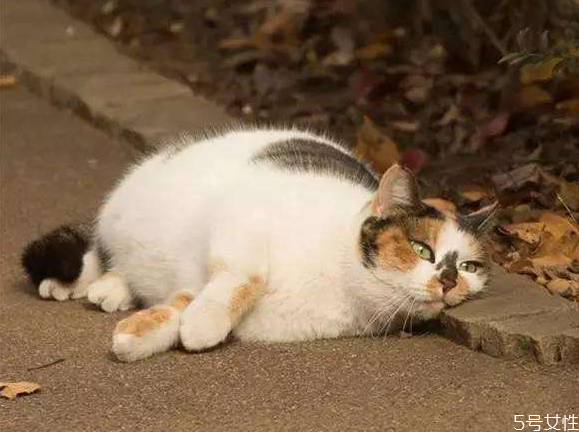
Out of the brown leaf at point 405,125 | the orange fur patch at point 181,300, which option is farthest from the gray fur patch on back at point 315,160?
the brown leaf at point 405,125

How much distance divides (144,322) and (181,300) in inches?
10.0

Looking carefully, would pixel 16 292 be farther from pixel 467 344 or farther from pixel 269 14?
pixel 269 14

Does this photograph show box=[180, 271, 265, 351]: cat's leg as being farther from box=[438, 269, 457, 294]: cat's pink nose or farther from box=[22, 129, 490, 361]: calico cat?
box=[438, 269, 457, 294]: cat's pink nose

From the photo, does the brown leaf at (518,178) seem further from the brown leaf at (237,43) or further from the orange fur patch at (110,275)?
the brown leaf at (237,43)

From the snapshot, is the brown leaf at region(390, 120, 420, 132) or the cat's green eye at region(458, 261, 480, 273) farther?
the brown leaf at region(390, 120, 420, 132)

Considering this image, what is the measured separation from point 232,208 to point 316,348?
56cm

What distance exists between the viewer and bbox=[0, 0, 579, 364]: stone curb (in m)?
4.38

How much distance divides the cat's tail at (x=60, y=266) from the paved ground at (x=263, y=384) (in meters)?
0.08

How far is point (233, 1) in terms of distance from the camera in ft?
28.2

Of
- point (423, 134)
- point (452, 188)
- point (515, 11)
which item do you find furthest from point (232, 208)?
point (515, 11)

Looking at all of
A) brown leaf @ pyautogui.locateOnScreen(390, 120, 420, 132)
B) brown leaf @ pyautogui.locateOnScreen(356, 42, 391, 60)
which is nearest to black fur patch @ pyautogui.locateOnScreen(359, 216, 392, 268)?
brown leaf @ pyautogui.locateOnScreen(390, 120, 420, 132)

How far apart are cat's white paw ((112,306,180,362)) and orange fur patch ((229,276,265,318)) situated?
197 millimetres

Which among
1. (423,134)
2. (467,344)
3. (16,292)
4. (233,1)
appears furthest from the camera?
(233,1)

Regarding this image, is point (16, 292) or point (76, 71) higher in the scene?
point (76, 71)
